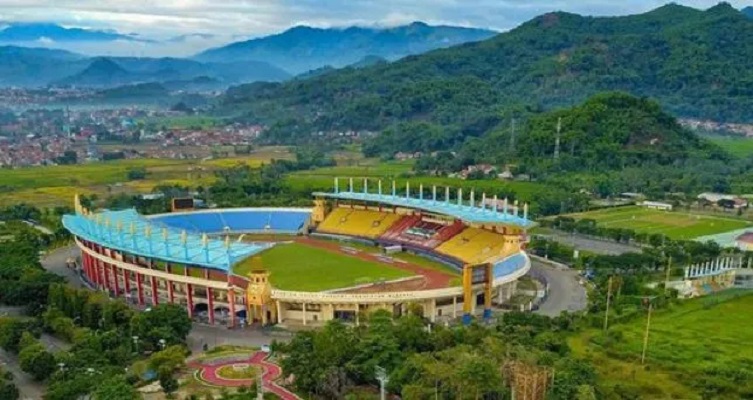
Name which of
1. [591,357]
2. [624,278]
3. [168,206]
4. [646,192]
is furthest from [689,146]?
[591,357]

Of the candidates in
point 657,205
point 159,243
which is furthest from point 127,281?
point 657,205

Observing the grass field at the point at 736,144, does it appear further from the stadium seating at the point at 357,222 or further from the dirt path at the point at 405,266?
the dirt path at the point at 405,266

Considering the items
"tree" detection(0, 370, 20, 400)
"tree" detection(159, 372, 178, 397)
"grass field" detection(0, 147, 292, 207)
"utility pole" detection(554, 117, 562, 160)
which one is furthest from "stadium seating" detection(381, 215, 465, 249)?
"utility pole" detection(554, 117, 562, 160)

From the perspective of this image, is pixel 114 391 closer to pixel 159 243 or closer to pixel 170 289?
pixel 170 289

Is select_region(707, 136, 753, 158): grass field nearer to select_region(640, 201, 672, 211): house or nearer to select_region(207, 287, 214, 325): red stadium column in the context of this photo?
select_region(640, 201, 672, 211): house

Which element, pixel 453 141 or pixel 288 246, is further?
pixel 453 141

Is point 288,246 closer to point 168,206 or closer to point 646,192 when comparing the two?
point 168,206

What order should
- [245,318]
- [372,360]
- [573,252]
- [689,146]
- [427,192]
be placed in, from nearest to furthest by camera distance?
[372,360], [245,318], [573,252], [427,192], [689,146]
